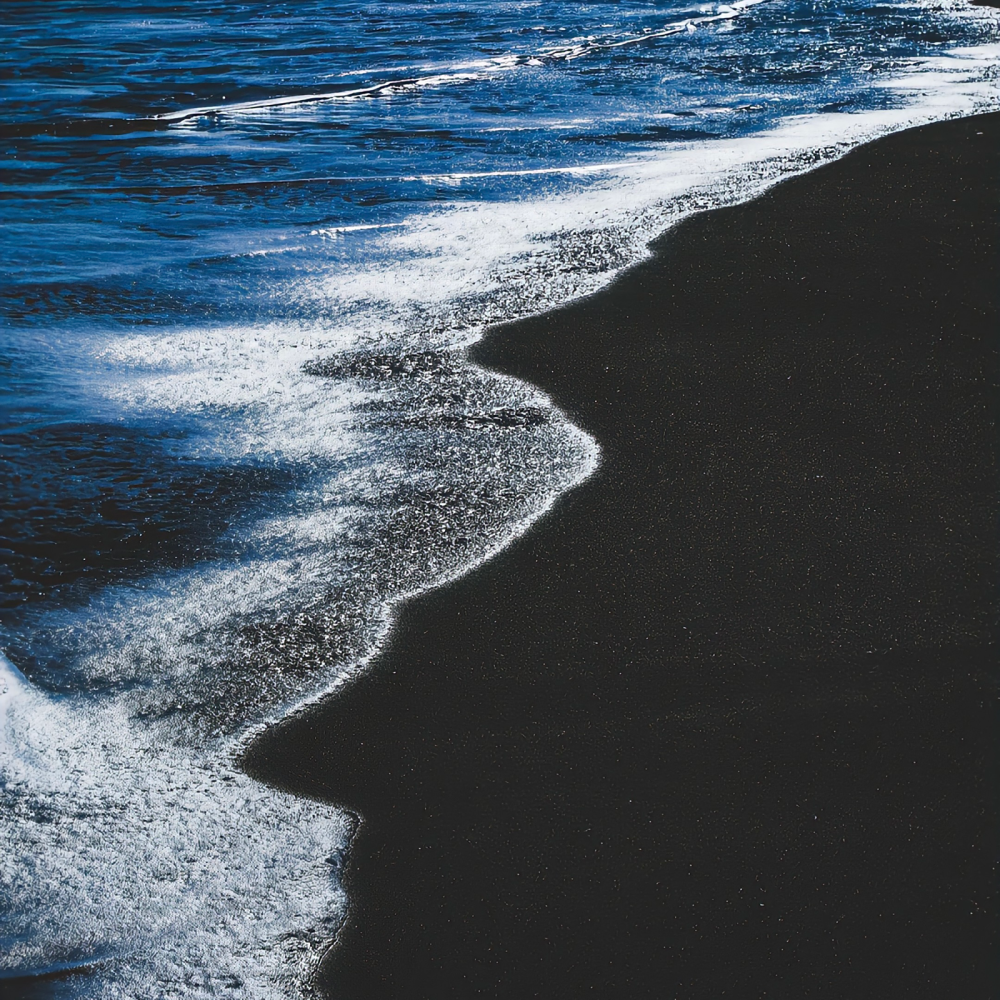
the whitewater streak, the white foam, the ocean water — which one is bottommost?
the white foam

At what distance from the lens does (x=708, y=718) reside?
106 inches

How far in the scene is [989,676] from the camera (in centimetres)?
279

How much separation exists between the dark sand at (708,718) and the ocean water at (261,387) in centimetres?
18

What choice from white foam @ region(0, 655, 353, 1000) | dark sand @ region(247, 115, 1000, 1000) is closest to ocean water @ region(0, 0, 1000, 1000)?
white foam @ region(0, 655, 353, 1000)

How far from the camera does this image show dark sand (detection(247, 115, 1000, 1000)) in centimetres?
218

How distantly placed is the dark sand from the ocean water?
0.59 ft

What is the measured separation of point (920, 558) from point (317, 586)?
2.00m

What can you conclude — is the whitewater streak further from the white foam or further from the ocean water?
the white foam

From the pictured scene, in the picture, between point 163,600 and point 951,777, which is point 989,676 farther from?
point 163,600

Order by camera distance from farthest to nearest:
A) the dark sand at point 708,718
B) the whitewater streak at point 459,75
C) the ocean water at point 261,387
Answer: the whitewater streak at point 459,75
the ocean water at point 261,387
the dark sand at point 708,718

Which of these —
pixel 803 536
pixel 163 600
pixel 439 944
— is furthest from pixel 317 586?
pixel 803 536

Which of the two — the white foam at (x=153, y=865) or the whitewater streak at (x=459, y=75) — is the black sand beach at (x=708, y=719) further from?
the whitewater streak at (x=459, y=75)

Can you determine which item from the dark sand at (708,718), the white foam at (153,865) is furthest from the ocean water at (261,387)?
the dark sand at (708,718)

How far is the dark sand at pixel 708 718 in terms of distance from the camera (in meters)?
2.18
